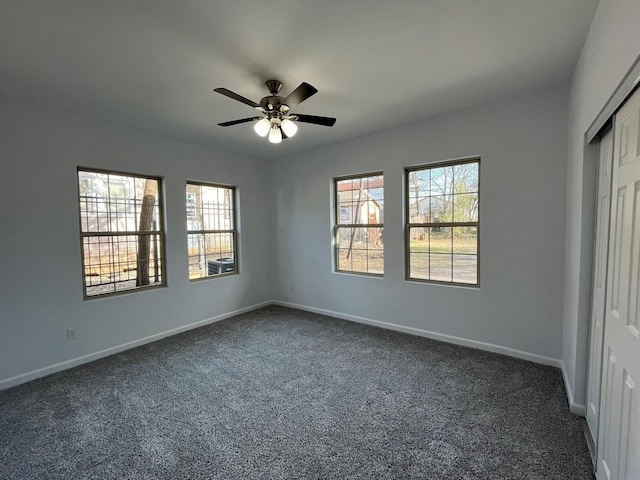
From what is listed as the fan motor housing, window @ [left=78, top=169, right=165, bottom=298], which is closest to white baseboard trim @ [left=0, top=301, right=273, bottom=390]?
window @ [left=78, top=169, right=165, bottom=298]

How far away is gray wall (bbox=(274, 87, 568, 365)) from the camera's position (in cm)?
285

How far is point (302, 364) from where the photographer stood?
3.09 m

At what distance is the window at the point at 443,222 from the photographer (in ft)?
11.2

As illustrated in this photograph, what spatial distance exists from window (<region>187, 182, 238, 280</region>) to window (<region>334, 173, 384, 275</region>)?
68.8 inches

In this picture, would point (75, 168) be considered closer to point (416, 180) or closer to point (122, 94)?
point (122, 94)

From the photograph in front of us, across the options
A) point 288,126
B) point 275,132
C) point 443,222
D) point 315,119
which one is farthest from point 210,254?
point 443,222

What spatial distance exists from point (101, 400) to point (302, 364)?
1761mm

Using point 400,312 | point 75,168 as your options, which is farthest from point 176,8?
point 400,312

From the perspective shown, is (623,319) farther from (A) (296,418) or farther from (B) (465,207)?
(B) (465,207)

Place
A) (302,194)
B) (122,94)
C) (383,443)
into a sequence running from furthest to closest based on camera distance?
(302,194) < (122,94) < (383,443)

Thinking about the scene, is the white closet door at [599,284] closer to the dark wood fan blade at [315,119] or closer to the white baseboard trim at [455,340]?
the white baseboard trim at [455,340]

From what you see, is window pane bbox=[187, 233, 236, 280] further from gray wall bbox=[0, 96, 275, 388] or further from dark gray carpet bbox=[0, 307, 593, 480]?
dark gray carpet bbox=[0, 307, 593, 480]

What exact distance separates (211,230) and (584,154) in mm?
4347

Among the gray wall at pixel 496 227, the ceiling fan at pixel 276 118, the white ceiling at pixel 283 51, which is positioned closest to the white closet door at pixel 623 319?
the white ceiling at pixel 283 51
